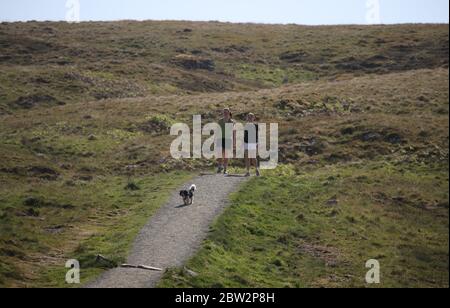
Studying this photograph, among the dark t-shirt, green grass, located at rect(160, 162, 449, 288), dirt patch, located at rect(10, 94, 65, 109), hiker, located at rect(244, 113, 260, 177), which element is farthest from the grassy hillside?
the dark t-shirt

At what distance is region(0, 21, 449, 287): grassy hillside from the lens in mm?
22688

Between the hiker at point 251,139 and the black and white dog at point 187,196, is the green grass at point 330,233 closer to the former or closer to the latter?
the hiker at point 251,139

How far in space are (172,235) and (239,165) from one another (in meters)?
13.8

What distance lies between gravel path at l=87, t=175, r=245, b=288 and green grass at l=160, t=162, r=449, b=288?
1.59ft

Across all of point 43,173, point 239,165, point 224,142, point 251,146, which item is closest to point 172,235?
point 251,146

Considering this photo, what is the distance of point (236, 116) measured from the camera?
46094 mm

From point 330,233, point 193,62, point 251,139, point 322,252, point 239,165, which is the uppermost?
point 193,62

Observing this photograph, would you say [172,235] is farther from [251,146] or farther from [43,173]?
[43,173]

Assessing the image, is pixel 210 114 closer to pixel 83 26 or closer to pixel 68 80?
pixel 68 80

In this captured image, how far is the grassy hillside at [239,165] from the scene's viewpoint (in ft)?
74.4

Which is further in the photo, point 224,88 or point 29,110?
point 224,88

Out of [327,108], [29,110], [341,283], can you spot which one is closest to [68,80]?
[29,110]

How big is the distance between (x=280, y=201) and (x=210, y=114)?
1950cm

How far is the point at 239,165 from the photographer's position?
36.8 meters
